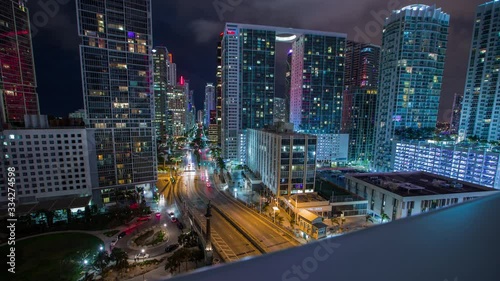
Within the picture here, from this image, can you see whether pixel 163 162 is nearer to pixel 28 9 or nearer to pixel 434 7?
pixel 28 9

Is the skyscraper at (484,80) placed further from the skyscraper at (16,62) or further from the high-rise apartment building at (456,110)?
the skyscraper at (16,62)

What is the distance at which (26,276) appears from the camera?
1291 centimetres

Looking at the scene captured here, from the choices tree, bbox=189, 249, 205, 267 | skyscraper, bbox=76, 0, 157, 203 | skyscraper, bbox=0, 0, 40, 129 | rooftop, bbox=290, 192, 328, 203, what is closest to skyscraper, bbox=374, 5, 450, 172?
rooftop, bbox=290, 192, 328, 203

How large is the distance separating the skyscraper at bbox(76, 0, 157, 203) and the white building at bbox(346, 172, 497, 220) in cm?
2499

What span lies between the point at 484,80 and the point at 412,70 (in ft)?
50.6

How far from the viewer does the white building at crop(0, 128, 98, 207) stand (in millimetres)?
19828

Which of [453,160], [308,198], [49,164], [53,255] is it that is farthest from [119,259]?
[453,160]

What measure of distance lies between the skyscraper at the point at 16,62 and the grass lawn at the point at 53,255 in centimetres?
3133

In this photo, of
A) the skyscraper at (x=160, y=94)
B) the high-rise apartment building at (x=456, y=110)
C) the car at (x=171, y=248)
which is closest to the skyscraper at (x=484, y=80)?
the high-rise apartment building at (x=456, y=110)

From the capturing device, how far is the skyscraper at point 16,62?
35.5 meters

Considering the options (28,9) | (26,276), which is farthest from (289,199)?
(28,9)

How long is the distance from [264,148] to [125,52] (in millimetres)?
19155

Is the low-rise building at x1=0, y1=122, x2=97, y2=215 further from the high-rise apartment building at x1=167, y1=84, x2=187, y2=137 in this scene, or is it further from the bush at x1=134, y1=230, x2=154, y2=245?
the high-rise apartment building at x1=167, y1=84, x2=187, y2=137

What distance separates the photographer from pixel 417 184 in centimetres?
2223
